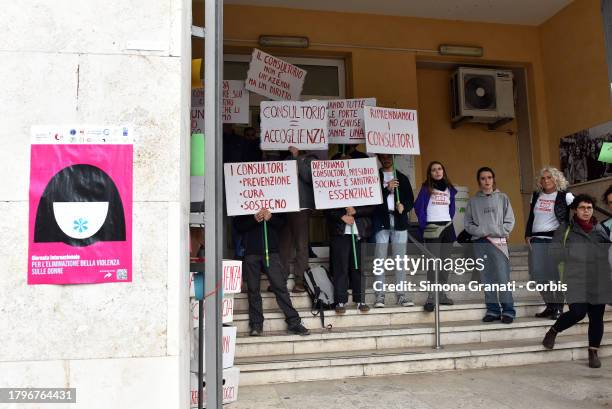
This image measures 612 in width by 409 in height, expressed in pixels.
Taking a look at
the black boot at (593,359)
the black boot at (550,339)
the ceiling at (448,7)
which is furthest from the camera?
the ceiling at (448,7)

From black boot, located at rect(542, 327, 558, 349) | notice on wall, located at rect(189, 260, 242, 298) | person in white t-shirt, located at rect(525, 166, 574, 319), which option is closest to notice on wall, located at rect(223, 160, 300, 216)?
notice on wall, located at rect(189, 260, 242, 298)

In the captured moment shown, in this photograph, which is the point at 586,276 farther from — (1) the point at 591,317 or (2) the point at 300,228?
(2) the point at 300,228

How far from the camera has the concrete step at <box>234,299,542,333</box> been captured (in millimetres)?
5371

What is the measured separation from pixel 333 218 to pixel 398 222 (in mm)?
750

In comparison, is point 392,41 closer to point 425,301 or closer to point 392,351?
point 425,301

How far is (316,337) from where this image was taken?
5.09 m

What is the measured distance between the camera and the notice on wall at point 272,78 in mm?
6594

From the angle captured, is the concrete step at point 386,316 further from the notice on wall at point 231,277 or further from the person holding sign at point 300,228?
the notice on wall at point 231,277

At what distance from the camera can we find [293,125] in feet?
19.7

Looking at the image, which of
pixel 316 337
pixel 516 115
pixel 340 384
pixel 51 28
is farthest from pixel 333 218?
pixel 516 115

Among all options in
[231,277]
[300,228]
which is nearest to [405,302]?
[300,228]

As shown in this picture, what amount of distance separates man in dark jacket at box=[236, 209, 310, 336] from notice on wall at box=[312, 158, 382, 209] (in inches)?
27.1

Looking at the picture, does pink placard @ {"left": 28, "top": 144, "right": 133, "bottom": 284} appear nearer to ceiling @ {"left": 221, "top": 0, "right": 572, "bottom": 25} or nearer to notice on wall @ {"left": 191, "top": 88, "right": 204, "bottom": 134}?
notice on wall @ {"left": 191, "top": 88, "right": 204, "bottom": 134}

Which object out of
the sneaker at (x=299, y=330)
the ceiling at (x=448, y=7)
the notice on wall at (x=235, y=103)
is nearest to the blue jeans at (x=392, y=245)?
the sneaker at (x=299, y=330)
